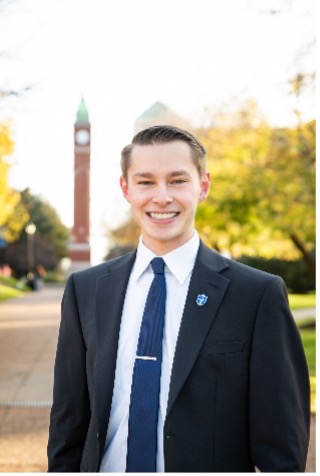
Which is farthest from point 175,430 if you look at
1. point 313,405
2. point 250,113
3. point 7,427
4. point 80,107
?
point 80,107

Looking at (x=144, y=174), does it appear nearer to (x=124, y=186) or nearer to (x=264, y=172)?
(x=124, y=186)

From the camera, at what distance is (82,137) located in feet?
204

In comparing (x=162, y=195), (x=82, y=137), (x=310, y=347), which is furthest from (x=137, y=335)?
(x=82, y=137)

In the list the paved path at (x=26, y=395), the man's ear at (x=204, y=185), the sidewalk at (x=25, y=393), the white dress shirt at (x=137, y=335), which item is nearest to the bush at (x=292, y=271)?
the sidewalk at (x=25, y=393)

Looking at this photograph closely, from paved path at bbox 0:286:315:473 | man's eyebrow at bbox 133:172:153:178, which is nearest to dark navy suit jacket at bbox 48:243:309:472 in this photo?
man's eyebrow at bbox 133:172:153:178

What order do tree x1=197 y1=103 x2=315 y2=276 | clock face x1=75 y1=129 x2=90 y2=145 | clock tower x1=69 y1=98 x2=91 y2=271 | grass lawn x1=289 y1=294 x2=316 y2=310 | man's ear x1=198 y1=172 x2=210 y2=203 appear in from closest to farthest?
1. man's ear x1=198 y1=172 x2=210 y2=203
2. tree x1=197 y1=103 x2=315 y2=276
3. grass lawn x1=289 y1=294 x2=316 y2=310
4. clock tower x1=69 y1=98 x2=91 y2=271
5. clock face x1=75 y1=129 x2=90 y2=145

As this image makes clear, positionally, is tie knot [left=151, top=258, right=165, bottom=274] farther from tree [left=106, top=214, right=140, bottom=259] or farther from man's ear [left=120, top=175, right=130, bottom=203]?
tree [left=106, top=214, right=140, bottom=259]

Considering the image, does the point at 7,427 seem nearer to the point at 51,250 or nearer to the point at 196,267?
the point at 196,267

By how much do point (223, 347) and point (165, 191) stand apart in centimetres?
57

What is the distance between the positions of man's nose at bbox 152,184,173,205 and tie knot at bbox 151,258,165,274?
210 mm

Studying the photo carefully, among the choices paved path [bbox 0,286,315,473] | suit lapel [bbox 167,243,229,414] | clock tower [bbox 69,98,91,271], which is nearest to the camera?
suit lapel [bbox 167,243,229,414]

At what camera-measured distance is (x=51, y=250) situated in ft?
212

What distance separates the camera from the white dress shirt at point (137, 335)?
242 centimetres

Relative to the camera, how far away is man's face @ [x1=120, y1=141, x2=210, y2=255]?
2.46 metres
